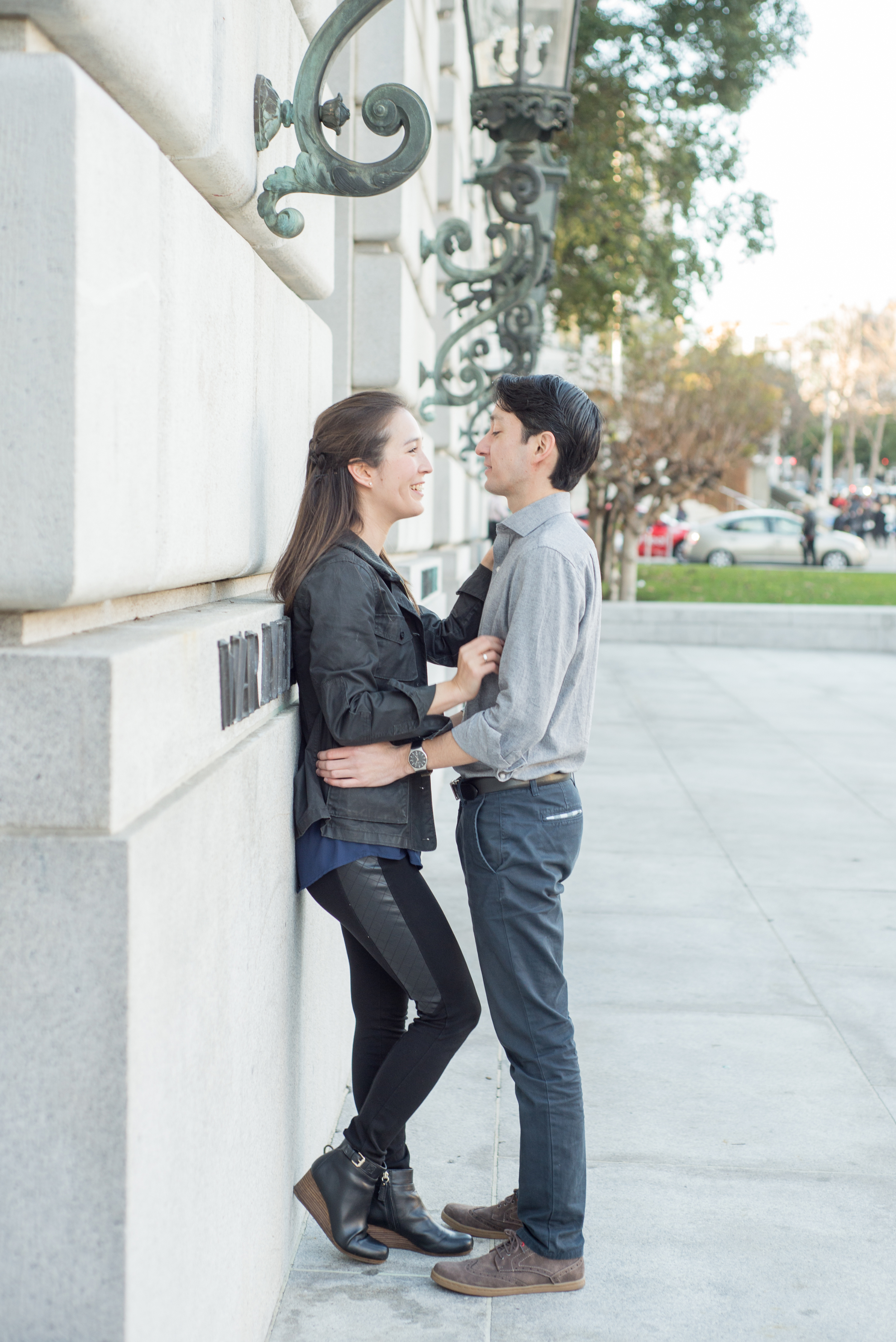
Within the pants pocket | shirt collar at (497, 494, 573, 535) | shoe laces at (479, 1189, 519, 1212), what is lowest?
shoe laces at (479, 1189, 519, 1212)

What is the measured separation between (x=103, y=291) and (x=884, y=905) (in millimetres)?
5259

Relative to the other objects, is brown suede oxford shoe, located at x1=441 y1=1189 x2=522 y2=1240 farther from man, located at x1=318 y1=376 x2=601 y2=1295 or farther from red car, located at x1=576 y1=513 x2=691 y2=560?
red car, located at x1=576 y1=513 x2=691 y2=560

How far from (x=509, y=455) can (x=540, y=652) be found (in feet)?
1.57

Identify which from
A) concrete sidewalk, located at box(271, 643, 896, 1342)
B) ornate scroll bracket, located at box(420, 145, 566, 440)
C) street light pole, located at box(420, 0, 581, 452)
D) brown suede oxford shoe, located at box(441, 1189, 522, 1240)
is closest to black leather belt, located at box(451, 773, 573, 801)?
brown suede oxford shoe, located at box(441, 1189, 522, 1240)

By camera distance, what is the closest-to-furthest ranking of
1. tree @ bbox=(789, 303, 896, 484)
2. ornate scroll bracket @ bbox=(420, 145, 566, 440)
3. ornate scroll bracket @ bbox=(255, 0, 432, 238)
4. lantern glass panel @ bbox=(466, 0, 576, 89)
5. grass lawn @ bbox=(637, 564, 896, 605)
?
ornate scroll bracket @ bbox=(255, 0, 432, 238)
lantern glass panel @ bbox=(466, 0, 576, 89)
ornate scroll bracket @ bbox=(420, 145, 566, 440)
grass lawn @ bbox=(637, 564, 896, 605)
tree @ bbox=(789, 303, 896, 484)

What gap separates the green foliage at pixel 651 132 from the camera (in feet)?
54.4

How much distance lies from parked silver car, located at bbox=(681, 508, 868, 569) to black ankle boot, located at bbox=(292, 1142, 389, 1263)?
33.6 meters

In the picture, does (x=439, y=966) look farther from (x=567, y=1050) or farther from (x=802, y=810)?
(x=802, y=810)

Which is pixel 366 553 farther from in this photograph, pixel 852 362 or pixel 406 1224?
pixel 852 362

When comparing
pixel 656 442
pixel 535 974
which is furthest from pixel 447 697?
pixel 656 442

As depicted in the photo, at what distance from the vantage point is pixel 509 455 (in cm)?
295

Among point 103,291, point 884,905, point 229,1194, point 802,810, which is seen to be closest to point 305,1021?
point 229,1194

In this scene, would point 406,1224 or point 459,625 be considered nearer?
point 406,1224

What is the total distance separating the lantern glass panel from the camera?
6293 millimetres
